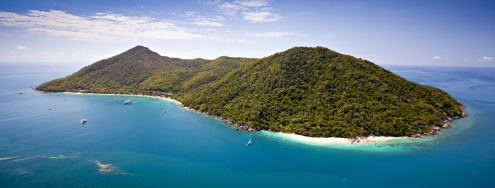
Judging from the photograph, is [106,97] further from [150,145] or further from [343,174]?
[343,174]

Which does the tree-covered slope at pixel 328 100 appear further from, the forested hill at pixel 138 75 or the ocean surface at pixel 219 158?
the forested hill at pixel 138 75

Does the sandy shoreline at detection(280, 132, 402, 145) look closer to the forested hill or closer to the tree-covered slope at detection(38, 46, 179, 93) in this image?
the forested hill

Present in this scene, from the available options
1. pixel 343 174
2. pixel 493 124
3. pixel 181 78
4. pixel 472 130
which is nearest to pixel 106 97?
pixel 181 78

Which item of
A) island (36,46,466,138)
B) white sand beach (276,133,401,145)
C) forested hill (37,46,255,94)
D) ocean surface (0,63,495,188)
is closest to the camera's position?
ocean surface (0,63,495,188)

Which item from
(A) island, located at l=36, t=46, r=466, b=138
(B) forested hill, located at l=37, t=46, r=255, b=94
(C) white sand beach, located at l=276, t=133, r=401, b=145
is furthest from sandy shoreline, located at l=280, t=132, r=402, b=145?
(B) forested hill, located at l=37, t=46, r=255, b=94

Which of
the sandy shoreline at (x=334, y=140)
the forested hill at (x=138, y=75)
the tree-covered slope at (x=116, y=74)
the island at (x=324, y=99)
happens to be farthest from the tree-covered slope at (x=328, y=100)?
the tree-covered slope at (x=116, y=74)

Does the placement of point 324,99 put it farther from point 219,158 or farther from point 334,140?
point 219,158
